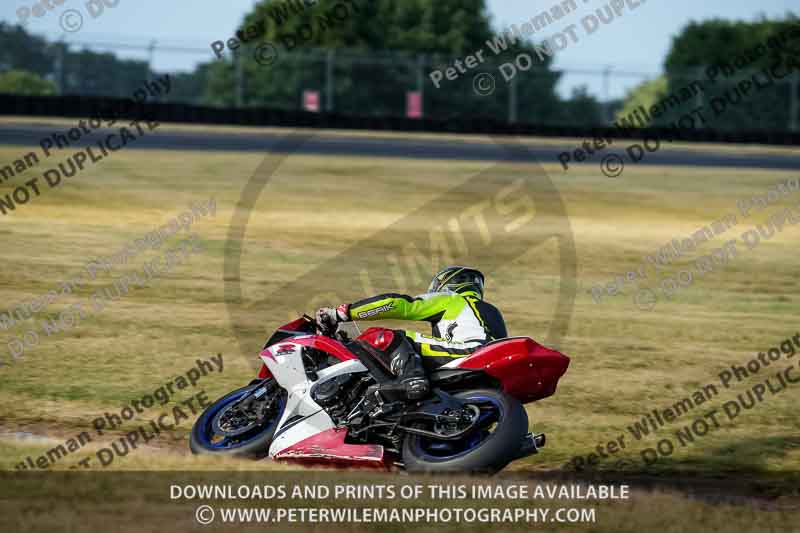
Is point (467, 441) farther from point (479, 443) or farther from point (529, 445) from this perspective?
point (529, 445)

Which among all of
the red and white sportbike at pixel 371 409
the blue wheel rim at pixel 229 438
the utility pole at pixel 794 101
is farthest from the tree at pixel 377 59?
the red and white sportbike at pixel 371 409

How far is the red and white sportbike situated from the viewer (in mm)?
6621

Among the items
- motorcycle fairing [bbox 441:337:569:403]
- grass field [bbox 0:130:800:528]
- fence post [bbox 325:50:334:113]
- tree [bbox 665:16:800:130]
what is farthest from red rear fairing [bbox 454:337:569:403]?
tree [bbox 665:16:800:130]

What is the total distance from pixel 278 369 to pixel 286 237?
493 inches

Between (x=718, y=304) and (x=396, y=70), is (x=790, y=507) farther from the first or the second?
(x=396, y=70)

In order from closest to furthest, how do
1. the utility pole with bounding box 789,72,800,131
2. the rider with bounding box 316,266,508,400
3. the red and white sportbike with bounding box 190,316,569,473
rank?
the red and white sportbike with bounding box 190,316,569,473 → the rider with bounding box 316,266,508,400 → the utility pole with bounding box 789,72,800,131

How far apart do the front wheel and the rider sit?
0.30 m

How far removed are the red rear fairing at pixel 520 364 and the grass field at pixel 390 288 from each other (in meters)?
1.10

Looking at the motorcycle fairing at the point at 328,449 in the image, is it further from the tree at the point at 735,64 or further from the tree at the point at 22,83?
the tree at the point at 22,83

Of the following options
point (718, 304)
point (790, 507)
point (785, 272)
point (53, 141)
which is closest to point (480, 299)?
point (790, 507)

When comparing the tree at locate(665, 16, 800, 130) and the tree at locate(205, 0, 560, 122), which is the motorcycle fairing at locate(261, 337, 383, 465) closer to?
the tree at locate(205, 0, 560, 122)

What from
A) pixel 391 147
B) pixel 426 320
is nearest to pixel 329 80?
pixel 391 147

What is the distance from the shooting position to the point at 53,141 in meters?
30.2

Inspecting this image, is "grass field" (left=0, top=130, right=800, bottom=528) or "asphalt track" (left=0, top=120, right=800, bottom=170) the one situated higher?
"asphalt track" (left=0, top=120, right=800, bottom=170)
